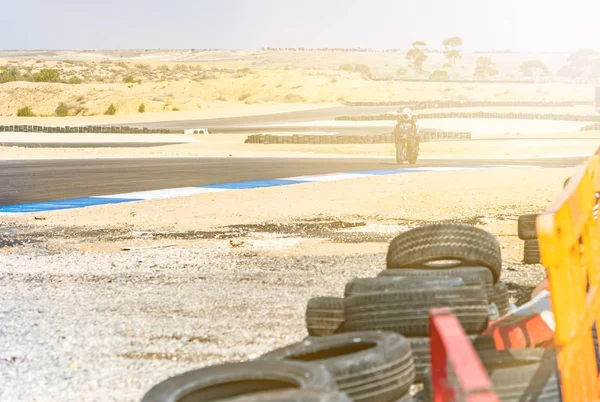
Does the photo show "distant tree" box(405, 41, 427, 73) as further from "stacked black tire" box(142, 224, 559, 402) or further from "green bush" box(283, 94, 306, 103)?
"stacked black tire" box(142, 224, 559, 402)

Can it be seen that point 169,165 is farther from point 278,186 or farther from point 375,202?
point 375,202

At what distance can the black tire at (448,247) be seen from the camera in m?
6.09

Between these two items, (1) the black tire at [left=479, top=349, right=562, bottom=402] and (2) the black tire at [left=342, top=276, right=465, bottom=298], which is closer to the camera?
(1) the black tire at [left=479, top=349, right=562, bottom=402]

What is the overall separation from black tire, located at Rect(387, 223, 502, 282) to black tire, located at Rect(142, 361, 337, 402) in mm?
2375

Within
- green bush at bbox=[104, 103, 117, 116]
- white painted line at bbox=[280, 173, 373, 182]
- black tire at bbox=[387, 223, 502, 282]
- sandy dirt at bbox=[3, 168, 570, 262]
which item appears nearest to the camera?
A: black tire at bbox=[387, 223, 502, 282]

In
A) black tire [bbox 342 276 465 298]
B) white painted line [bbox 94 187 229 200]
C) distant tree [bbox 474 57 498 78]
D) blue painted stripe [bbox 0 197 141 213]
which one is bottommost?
distant tree [bbox 474 57 498 78]

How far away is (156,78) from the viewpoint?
113812mm

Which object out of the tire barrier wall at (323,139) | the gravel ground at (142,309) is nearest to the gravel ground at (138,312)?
the gravel ground at (142,309)

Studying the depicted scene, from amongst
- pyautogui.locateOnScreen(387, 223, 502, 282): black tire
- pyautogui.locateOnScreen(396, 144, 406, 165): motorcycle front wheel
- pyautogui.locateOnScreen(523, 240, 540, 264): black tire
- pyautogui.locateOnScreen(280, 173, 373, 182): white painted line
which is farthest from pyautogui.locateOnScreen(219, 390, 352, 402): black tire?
pyautogui.locateOnScreen(396, 144, 406, 165): motorcycle front wheel

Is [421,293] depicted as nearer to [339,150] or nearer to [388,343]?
A: [388,343]

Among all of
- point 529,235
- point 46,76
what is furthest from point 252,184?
point 46,76

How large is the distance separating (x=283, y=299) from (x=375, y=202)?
8250 mm

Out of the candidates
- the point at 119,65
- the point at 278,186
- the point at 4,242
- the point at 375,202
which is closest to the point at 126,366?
the point at 4,242

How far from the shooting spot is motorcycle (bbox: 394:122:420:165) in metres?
24.9
